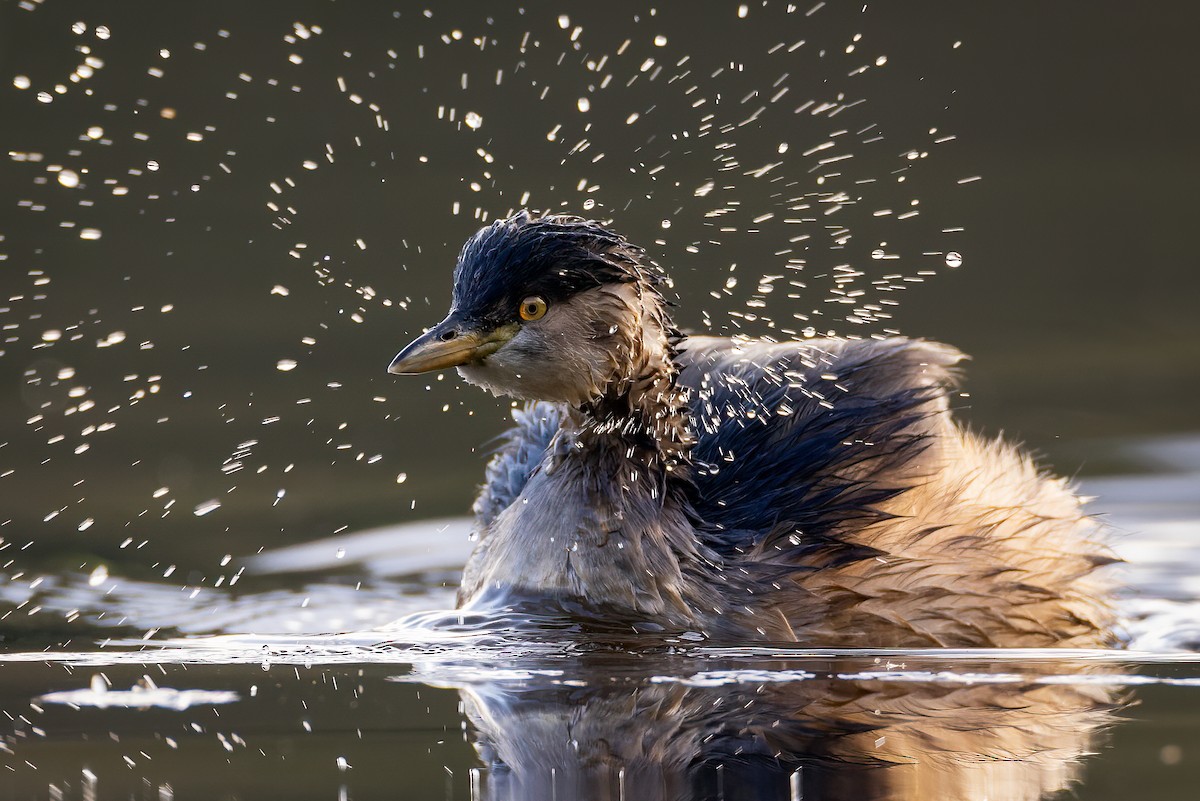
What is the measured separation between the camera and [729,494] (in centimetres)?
668

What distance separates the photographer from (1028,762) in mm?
4312

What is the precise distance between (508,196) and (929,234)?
2710 mm

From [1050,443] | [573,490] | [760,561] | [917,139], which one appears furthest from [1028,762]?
[917,139]

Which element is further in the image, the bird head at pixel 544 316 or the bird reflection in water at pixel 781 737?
the bird head at pixel 544 316

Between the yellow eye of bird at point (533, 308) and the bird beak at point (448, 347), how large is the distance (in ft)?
0.19

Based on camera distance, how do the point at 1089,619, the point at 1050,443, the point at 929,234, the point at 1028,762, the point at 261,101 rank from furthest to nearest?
the point at 261,101 → the point at 929,234 → the point at 1050,443 → the point at 1089,619 → the point at 1028,762

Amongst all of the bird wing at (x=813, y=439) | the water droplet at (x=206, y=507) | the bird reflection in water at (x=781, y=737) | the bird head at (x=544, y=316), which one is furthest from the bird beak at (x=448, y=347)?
the water droplet at (x=206, y=507)

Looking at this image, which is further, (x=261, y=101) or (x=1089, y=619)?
(x=261, y=101)

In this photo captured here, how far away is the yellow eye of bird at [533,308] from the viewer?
20.6 feet

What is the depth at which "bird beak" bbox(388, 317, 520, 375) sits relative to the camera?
6.11m

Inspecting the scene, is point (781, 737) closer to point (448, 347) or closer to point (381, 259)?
point (448, 347)

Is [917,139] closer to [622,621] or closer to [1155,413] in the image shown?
[1155,413]

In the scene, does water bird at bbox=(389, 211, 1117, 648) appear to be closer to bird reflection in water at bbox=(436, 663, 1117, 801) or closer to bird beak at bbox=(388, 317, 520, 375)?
bird beak at bbox=(388, 317, 520, 375)

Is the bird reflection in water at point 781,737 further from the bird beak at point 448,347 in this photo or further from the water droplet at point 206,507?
the water droplet at point 206,507
